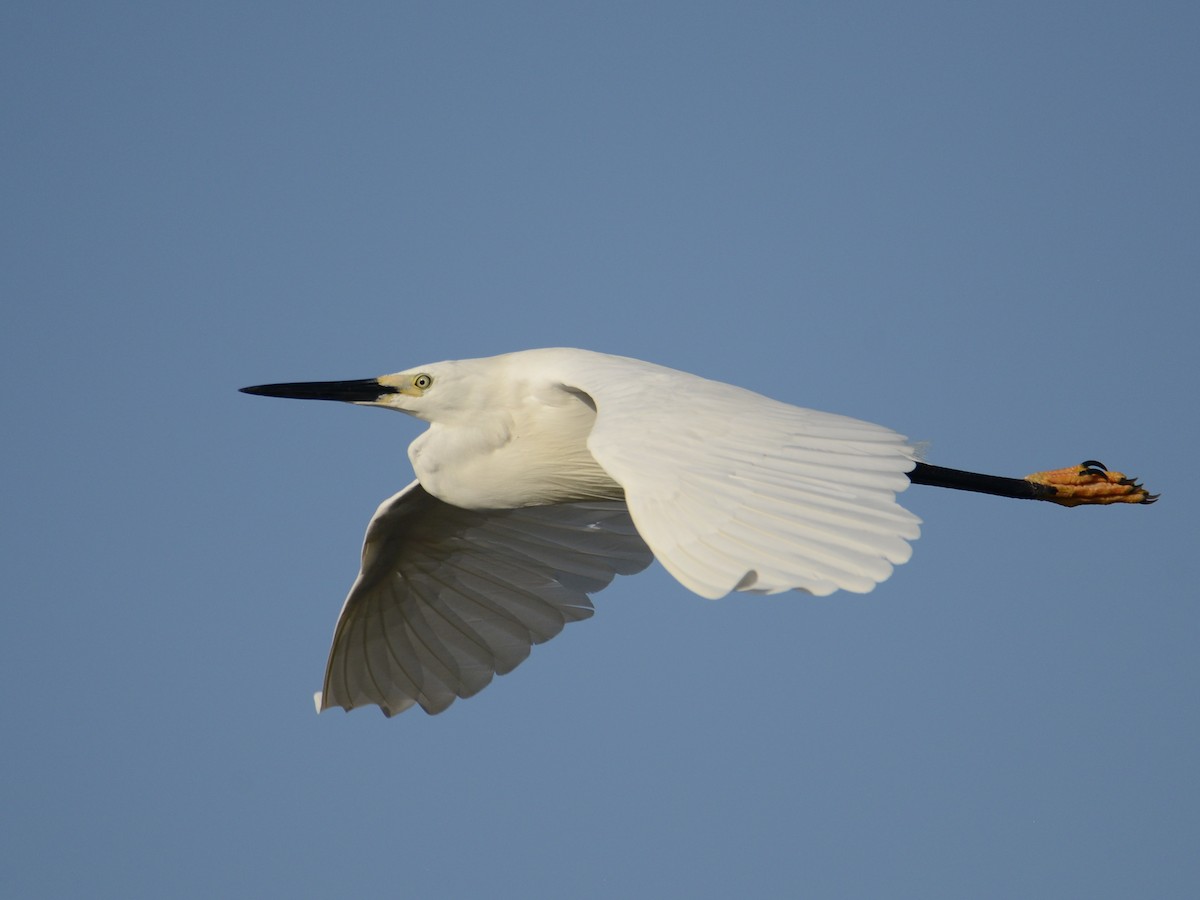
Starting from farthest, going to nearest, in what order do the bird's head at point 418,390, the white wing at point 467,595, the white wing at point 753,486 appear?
the white wing at point 467,595
the bird's head at point 418,390
the white wing at point 753,486

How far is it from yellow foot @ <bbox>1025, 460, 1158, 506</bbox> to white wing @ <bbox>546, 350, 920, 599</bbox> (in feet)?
10.6

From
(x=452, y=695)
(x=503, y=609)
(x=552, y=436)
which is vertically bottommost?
(x=452, y=695)

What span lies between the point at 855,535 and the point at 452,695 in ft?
15.1

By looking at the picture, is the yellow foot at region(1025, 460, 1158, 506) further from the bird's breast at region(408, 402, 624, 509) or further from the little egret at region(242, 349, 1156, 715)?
the bird's breast at region(408, 402, 624, 509)

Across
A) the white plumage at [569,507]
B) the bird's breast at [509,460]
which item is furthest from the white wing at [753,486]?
the bird's breast at [509,460]

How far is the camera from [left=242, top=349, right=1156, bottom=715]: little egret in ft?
15.0

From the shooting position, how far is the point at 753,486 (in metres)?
4.87

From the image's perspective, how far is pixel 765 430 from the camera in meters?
5.46

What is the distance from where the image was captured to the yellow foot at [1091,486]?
8.50 metres

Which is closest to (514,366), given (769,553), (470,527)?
(470,527)

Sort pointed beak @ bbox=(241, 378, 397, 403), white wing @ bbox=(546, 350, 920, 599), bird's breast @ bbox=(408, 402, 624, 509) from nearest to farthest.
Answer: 1. white wing @ bbox=(546, 350, 920, 599)
2. bird's breast @ bbox=(408, 402, 624, 509)
3. pointed beak @ bbox=(241, 378, 397, 403)

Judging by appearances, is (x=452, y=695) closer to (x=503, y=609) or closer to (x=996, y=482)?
(x=503, y=609)

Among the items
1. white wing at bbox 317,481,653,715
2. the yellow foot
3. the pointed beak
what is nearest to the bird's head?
the pointed beak

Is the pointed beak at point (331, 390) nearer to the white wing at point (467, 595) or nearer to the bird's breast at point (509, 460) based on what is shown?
→ the bird's breast at point (509, 460)
